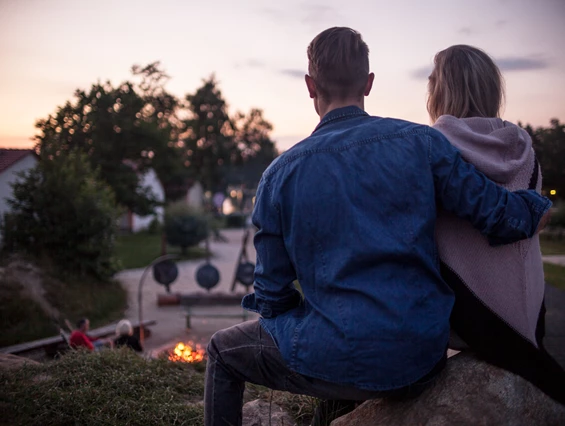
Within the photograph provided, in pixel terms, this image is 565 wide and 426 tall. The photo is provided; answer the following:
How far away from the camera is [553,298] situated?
8.48m

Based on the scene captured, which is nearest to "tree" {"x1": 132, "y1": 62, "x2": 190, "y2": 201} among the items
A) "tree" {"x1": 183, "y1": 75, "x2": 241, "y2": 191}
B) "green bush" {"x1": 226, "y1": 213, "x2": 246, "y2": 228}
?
"green bush" {"x1": 226, "y1": 213, "x2": 246, "y2": 228}

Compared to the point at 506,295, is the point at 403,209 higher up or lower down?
higher up

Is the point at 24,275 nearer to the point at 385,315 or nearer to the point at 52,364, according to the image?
the point at 52,364

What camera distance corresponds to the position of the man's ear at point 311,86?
2016 millimetres

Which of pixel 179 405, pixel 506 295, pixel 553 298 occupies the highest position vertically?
pixel 506 295

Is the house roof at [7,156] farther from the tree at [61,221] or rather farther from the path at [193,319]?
the path at [193,319]

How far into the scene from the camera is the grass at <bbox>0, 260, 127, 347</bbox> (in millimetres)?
8961

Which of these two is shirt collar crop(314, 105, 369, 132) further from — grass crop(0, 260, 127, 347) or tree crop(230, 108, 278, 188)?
tree crop(230, 108, 278, 188)

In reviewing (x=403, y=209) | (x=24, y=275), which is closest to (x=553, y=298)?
(x=403, y=209)

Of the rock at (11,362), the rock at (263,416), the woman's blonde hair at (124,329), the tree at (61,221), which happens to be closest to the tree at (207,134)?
the tree at (61,221)

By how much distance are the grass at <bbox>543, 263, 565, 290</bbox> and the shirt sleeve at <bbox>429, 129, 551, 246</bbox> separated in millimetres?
8525

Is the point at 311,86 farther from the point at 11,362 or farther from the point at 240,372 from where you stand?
the point at 11,362

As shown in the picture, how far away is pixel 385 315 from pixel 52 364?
117 inches

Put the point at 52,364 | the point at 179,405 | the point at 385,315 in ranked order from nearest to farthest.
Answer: the point at 385,315 < the point at 179,405 < the point at 52,364
